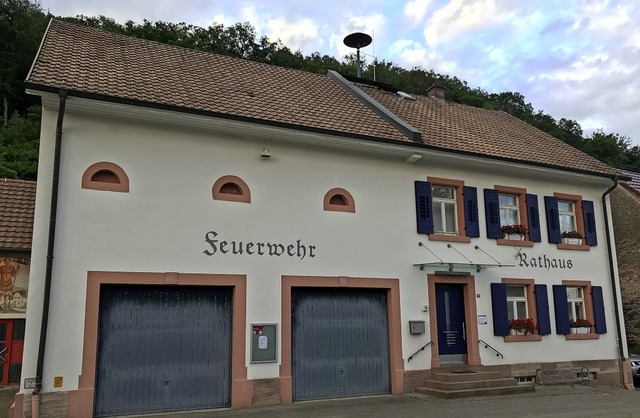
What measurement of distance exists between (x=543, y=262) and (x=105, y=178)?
11586 millimetres

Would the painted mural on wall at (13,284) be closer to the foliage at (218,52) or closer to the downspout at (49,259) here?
the downspout at (49,259)

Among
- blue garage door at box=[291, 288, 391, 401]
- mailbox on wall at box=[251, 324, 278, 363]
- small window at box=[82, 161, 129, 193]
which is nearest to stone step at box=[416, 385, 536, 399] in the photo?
blue garage door at box=[291, 288, 391, 401]

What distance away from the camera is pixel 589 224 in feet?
55.6

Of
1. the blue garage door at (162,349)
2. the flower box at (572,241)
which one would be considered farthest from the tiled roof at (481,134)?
the blue garage door at (162,349)

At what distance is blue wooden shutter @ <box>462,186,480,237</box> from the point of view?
14.8 meters

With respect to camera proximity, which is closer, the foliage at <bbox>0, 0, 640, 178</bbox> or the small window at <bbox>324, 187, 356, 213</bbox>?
the small window at <bbox>324, 187, 356, 213</bbox>

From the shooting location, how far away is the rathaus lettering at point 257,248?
455 inches

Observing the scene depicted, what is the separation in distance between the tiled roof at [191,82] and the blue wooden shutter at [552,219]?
210 inches

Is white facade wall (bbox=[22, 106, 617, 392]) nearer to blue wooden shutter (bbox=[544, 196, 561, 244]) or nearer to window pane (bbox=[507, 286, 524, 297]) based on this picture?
window pane (bbox=[507, 286, 524, 297])

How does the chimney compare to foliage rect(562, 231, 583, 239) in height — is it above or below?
above

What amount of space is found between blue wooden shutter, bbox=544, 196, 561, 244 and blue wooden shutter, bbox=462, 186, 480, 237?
2.65 meters

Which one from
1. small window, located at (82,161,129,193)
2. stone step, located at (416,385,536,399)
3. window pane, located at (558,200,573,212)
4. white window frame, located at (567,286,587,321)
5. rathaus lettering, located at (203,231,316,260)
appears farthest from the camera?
window pane, located at (558,200,573,212)

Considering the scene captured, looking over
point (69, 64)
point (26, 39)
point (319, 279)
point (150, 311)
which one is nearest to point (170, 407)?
point (150, 311)

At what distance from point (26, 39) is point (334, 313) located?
31.6 meters
